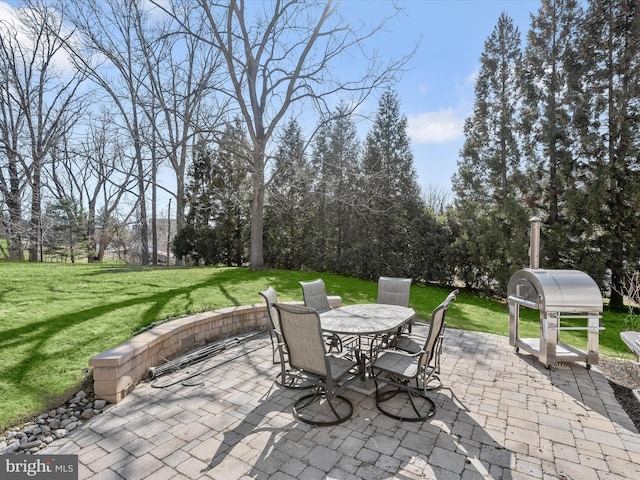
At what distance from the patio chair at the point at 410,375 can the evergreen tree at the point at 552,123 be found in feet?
30.8

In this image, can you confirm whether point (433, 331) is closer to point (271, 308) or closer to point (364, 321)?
point (364, 321)

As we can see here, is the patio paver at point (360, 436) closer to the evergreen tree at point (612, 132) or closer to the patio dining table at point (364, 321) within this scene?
the patio dining table at point (364, 321)

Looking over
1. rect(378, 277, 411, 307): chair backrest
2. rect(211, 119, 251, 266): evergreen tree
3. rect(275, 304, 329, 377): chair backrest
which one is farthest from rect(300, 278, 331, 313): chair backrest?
rect(211, 119, 251, 266): evergreen tree

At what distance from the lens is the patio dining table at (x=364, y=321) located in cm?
364

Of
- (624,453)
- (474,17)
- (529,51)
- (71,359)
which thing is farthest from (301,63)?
(624,453)

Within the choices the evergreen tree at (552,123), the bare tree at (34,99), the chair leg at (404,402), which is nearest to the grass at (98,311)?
the evergreen tree at (552,123)

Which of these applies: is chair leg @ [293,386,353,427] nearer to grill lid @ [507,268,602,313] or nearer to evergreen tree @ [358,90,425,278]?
grill lid @ [507,268,602,313]

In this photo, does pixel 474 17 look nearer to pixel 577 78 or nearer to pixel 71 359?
pixel 577 78

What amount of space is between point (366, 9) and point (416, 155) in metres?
6.73

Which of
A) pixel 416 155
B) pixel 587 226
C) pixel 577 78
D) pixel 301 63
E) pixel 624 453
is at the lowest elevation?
pixel 624 453

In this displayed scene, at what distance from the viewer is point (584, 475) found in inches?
96.7

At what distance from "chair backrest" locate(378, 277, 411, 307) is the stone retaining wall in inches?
54.2

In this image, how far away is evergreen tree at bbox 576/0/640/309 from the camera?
1003 centimetres

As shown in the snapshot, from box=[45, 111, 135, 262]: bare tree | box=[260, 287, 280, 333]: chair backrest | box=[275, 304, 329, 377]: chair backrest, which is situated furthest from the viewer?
box=[45, 111, 135, 262]: bare tree
